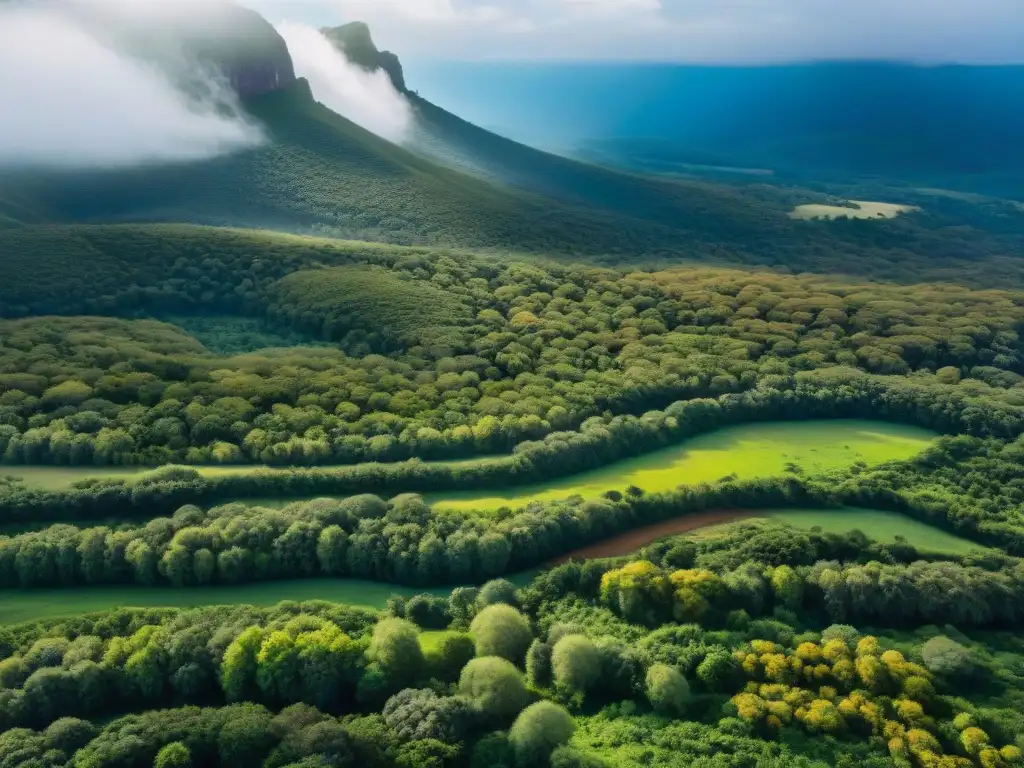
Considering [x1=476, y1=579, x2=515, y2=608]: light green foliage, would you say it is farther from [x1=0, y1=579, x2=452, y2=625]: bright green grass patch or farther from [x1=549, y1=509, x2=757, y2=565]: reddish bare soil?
[x1=549, y1=509, x2=757, y2=565]: reddish bare soil

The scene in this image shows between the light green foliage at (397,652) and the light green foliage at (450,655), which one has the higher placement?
the light green foliage at (397,652)

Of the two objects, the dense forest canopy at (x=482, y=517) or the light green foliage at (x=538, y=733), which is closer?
the light green foliage at (x=538, y=733)

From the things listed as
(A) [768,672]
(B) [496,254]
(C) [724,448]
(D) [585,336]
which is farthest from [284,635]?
(B) [496,254]

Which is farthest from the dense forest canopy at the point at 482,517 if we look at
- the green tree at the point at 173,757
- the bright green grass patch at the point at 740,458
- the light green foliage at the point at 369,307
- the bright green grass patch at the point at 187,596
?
the bright green grass patch at the point at 740,458

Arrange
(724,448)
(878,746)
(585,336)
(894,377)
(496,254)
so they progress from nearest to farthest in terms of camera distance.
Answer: (878,746), (724,448), (894,377), (585,336), (496,254)

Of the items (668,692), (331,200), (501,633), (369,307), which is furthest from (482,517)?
(331,200)

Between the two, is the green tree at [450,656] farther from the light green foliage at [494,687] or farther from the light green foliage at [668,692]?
the light green foliage at [668,692]

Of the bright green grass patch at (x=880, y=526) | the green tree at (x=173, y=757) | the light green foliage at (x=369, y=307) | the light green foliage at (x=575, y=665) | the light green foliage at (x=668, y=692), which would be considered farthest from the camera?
the light green foliage at (x=369, y=307)

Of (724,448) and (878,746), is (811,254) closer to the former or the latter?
(724,448)

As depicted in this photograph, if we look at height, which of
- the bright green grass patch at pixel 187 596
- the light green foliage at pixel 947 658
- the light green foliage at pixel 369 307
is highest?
the light green foliage at pixel 369 307
